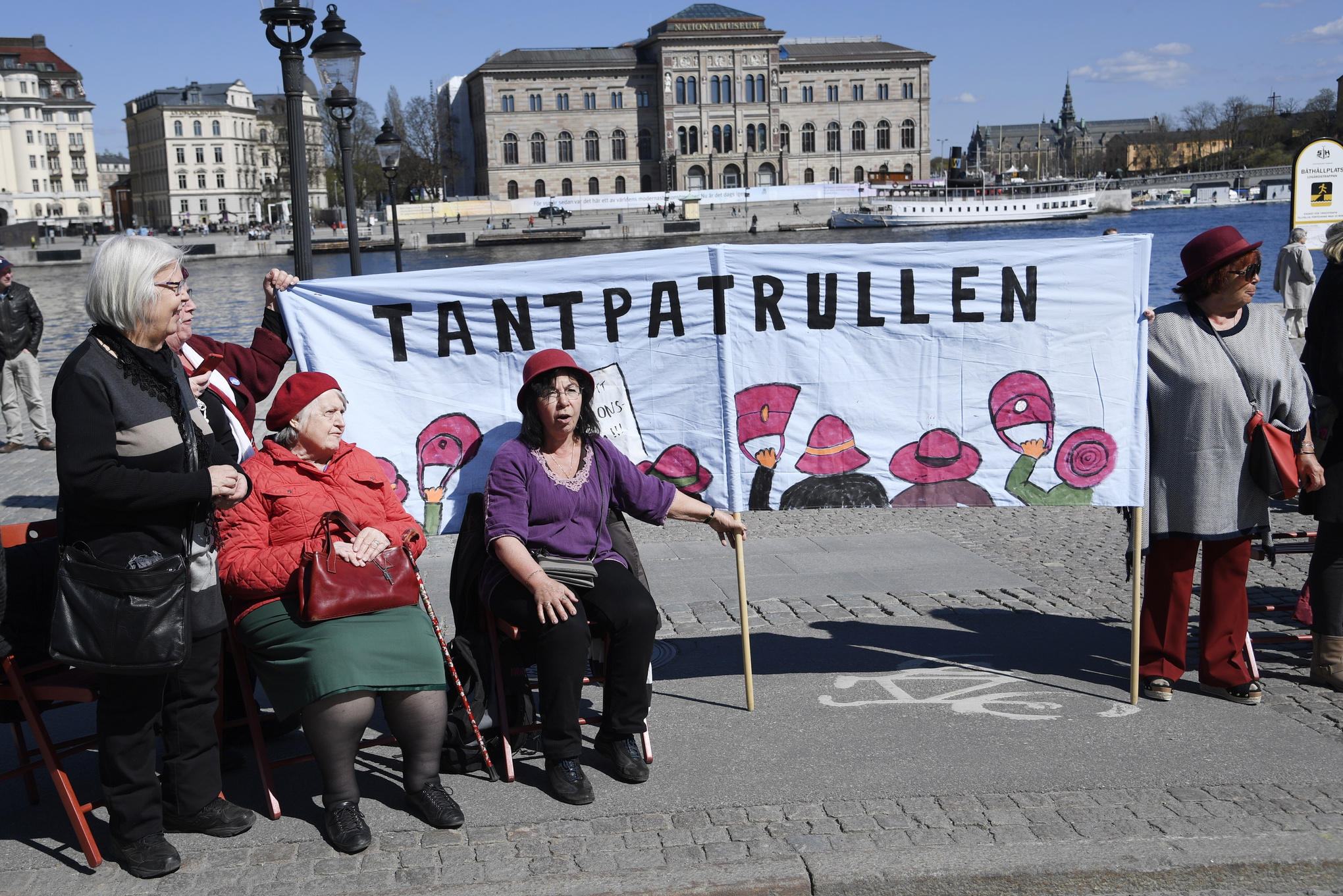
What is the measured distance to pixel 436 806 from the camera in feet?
12.1

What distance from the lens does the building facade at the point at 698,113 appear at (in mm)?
104375

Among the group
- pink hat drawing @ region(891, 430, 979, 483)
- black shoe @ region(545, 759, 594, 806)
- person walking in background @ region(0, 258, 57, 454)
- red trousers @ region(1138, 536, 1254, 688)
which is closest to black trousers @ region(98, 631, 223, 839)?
black shoe @ region(545, 759, 594, 806)

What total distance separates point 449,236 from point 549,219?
12238 mm

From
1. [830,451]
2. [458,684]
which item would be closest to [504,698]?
[458,684]

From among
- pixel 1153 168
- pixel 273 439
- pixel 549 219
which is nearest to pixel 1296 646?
pixel 273 439

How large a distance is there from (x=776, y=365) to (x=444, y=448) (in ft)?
4.60

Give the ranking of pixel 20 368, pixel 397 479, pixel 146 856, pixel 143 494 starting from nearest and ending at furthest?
pixel 143 494
pixel 146 856
pixel 397 479
pixel 20 368

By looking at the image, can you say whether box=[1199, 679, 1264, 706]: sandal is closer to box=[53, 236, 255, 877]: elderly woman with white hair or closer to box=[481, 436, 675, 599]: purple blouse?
box=[481, 436, 675, 599]: purple blouse

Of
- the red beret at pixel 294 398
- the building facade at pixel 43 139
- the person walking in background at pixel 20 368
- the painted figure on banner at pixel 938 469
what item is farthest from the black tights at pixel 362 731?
the building facade at pixel 43 139

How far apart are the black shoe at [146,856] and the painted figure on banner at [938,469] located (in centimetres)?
295

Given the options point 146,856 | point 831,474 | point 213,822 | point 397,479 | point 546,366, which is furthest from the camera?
point 831,474

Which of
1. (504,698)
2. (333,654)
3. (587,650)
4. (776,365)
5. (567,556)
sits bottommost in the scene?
(504,698)

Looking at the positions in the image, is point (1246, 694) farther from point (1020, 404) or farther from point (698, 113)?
point (698, 113)

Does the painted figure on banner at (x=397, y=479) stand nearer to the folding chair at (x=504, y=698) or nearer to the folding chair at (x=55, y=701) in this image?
the folding chair at (x=504, y=698)
